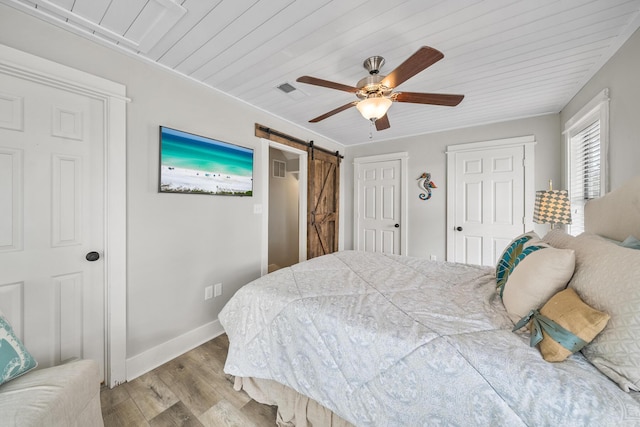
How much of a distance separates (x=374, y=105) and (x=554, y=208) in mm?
1958

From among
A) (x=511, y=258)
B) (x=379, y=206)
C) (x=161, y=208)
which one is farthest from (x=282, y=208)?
(x=511, y=258)

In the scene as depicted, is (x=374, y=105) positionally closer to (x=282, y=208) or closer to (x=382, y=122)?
(x=382, y=122)

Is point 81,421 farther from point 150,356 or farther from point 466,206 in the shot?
point 466,206

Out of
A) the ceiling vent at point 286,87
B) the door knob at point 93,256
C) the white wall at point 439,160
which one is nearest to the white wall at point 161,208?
the door knob at point 93,256

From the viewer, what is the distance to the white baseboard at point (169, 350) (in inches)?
72.6

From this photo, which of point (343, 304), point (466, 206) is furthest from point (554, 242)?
point (466, 206)

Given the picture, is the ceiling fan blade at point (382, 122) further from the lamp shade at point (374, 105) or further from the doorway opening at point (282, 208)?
the doorway opening at point (282, 208)

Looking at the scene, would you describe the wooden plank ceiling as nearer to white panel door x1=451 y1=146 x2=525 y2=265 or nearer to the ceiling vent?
the ceiling vent

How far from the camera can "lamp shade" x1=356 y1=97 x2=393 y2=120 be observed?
172 cm

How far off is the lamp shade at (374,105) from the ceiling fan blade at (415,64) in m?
0.11

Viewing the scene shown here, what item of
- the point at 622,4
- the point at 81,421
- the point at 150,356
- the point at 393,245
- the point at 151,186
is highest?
the point at 622,4

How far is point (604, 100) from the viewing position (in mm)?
1808

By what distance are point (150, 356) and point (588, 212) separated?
3516 millimetres

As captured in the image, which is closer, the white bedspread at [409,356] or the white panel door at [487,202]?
the white bedspread at [409,356]
